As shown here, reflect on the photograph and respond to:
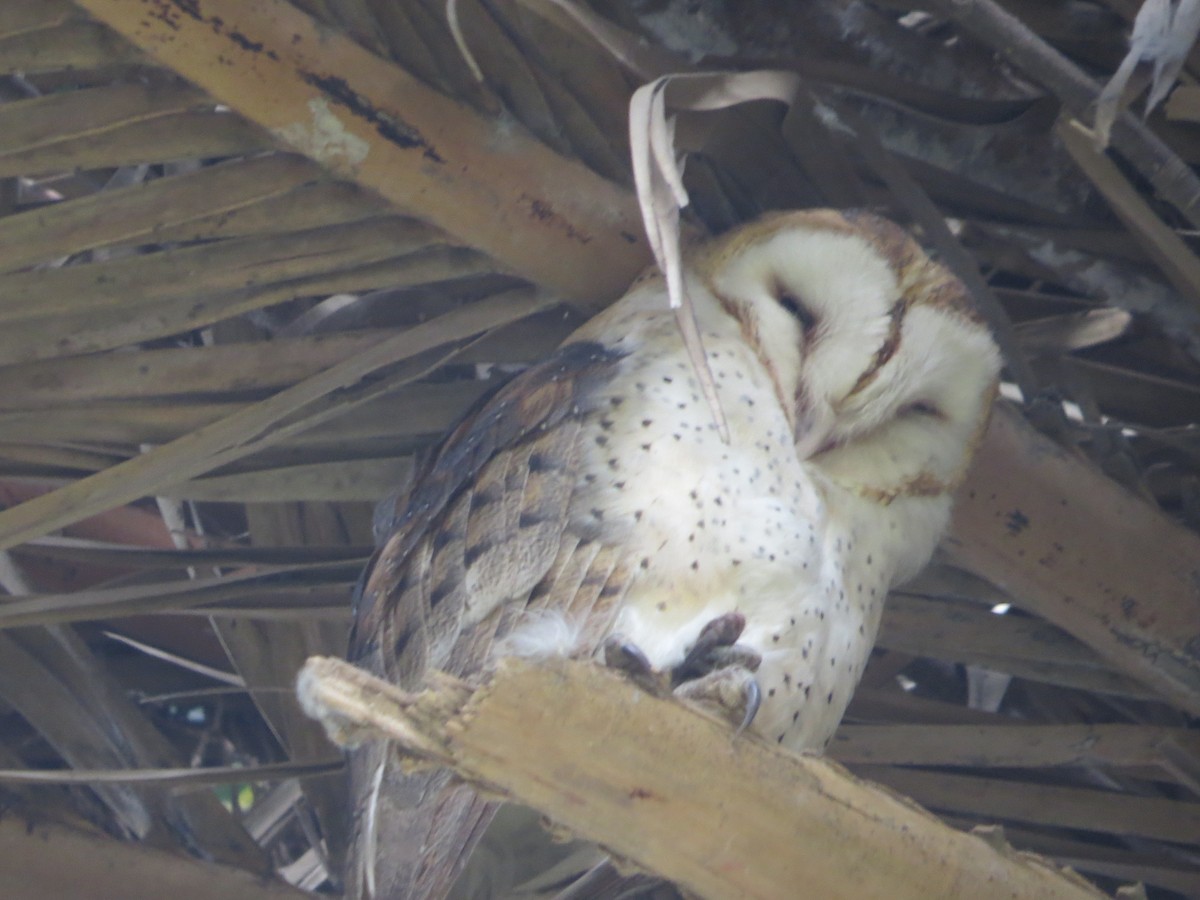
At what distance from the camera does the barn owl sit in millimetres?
1339

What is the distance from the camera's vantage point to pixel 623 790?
981mm

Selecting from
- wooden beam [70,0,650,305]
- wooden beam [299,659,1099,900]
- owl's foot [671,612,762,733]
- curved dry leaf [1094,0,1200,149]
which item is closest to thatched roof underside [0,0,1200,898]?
wooden beam [70,0,650,305]

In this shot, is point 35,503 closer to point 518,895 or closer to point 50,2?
point 50,2

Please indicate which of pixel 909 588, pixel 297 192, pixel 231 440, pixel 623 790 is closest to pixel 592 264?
pixel 297 192

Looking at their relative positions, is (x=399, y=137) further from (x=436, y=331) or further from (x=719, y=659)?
(x=719, y=659)

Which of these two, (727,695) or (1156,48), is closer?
(727,695)

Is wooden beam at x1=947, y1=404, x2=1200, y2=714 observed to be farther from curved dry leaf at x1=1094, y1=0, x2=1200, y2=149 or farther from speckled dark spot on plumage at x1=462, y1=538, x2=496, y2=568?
speckled dark spot on plumage at x1=462, y1=538, x2=496, y2=568

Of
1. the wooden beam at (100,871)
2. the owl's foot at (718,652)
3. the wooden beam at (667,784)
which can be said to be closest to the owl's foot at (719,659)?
the owl's foot at (718,652)

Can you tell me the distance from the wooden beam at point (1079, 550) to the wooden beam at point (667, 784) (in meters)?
0.59

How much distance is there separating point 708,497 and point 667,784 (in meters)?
0.42

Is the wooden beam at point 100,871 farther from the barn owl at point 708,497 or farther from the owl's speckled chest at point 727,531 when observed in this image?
the owl's speckled chest at point 727,531

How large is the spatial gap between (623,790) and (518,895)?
795 millimetres

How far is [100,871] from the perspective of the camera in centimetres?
157

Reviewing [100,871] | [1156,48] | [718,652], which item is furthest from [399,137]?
[100,871]
